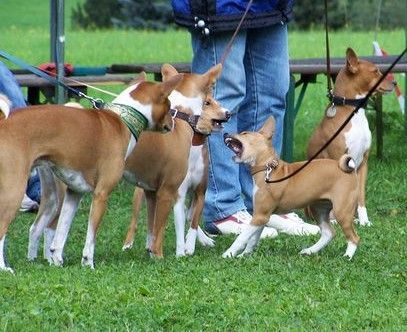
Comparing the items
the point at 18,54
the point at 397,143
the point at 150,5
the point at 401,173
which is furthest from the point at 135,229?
the point at 150,5

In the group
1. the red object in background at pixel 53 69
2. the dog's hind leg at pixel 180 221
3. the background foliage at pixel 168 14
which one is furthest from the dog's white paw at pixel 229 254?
the background foliage at pixel 168 14

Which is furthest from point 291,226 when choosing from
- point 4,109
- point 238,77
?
point 4,109

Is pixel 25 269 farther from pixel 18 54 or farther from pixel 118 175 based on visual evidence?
pixel 18 54

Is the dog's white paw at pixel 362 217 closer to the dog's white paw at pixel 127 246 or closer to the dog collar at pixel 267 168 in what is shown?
the dog collar at pixel 267 168

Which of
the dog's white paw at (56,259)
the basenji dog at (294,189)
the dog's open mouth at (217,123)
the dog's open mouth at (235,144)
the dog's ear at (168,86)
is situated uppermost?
the dog's ear at (168,86)

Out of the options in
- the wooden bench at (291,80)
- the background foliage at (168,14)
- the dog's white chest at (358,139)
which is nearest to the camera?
the dog's white chest at (358,139)

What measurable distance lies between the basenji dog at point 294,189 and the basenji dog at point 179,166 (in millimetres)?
297

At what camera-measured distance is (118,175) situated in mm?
7434

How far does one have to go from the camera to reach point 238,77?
8.83 metres

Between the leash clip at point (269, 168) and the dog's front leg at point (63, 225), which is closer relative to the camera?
the dog's front leg at point (63, 225)

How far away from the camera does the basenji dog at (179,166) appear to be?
794cm

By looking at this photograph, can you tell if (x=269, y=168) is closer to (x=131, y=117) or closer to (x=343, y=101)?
(x=131, y=117)

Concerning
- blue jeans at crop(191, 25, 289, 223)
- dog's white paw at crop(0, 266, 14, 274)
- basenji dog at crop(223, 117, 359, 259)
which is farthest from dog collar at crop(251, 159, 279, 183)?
dog's white paw at crop(0, 266, 14, 274)

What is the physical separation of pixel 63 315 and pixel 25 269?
1238mm
